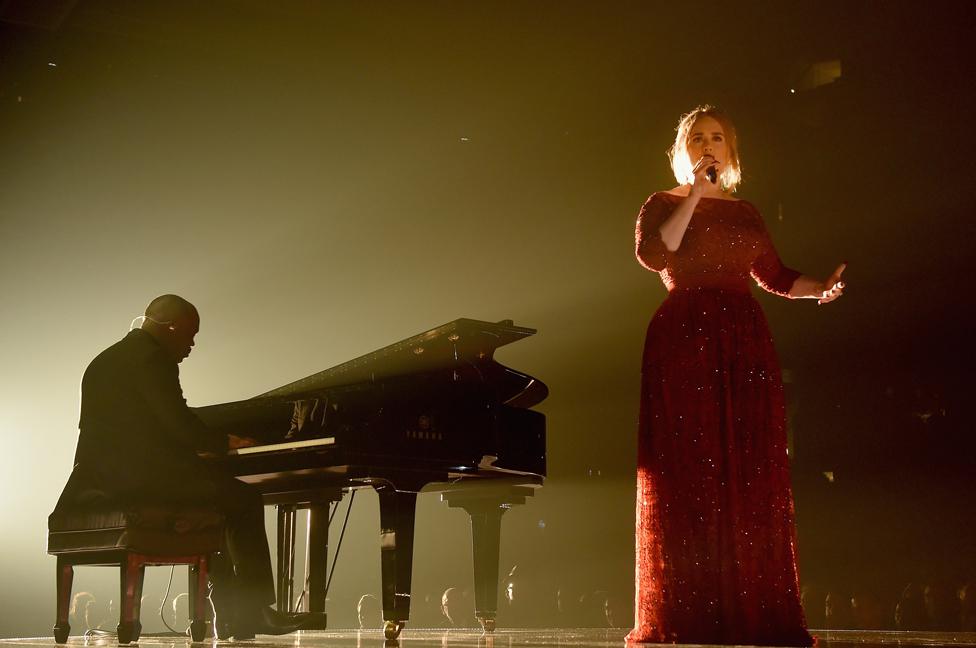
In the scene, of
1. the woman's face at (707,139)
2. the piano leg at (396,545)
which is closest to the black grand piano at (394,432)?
the piano leg at (396,545)

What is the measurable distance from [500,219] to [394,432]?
2667 mm

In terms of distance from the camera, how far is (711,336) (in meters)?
2.71

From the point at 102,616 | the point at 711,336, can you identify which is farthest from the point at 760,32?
the point at 102,616

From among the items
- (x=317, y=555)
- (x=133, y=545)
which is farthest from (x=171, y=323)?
(x=317, y=555)

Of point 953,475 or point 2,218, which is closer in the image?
point 953,475

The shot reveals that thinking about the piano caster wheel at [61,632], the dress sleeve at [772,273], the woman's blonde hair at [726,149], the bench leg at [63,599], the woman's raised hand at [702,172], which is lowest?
the piano caster wheel at [61,632]

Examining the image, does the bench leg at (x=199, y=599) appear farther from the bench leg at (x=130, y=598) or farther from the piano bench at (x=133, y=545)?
the bench leg at (x=130, y=598)

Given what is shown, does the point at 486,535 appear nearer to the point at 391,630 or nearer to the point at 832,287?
the point at 391,630

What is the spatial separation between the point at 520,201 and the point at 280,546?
2447mm

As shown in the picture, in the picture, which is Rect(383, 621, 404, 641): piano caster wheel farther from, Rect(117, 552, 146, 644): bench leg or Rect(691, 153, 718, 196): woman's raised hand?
Rect(691, 153, 718, 196): woman's raised hand

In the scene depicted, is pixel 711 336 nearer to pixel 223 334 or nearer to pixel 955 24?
pixel 955 24

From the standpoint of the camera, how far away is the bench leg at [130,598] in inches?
121

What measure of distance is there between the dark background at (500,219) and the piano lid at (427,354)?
1938 mm

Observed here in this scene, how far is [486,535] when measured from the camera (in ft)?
13.7
